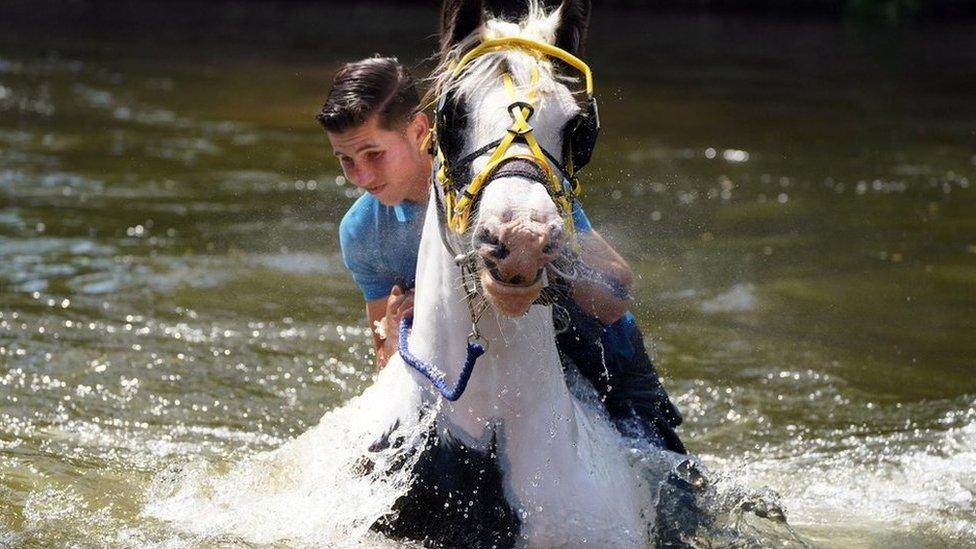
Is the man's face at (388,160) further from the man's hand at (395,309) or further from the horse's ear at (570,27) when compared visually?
the horse's ear at (570,27)

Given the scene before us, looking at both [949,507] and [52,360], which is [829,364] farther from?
[52,360]

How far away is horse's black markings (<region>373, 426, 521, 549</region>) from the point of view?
11.5 ft

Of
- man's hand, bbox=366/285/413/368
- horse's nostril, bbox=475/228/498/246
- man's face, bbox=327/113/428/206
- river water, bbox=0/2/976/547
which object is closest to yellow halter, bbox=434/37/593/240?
horse's nostril, bbox=475/228/498/246

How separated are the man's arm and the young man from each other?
0.07 m

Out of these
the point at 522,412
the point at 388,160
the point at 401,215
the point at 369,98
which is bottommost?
the point at 522,412

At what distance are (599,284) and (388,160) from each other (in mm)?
830

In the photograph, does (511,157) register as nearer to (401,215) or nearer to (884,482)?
(401,215)

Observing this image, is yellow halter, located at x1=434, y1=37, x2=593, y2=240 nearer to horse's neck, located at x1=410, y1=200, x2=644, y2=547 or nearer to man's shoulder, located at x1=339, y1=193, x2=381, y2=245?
horse's neck, located at x1=410, y1=200, x2=644, y2=547

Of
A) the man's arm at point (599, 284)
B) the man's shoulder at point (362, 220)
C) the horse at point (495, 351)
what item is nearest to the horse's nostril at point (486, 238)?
the horse at point (495, 351)

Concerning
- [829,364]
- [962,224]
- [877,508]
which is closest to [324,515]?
[877,508]

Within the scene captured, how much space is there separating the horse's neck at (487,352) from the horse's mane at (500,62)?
32 cm

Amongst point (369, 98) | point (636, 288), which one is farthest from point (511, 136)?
point (636, 288)

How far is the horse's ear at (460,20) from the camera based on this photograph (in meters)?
3.47

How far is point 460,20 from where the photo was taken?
3482 mm
